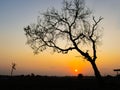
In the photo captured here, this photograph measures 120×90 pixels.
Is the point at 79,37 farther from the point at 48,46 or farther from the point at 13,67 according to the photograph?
the point at 13,67

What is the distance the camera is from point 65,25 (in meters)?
43.7

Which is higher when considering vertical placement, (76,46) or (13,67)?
(13,67)

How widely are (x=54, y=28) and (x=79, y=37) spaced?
3.96m

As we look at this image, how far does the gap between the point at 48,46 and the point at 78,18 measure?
6149 mm
